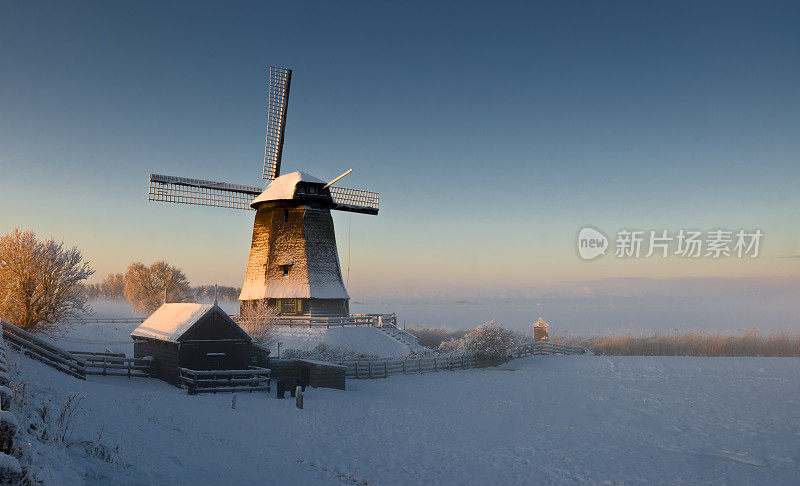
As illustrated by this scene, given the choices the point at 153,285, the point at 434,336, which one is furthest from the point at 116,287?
the point at 434,336

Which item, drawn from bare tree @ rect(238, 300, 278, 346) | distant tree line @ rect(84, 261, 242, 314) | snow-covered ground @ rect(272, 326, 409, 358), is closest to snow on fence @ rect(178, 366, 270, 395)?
bare tree @ rect(238, 300, 278, 346)

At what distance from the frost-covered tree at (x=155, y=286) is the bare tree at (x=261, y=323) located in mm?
27226

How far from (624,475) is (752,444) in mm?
5788

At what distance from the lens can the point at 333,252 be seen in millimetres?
34312

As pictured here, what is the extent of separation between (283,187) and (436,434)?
22.6 meters

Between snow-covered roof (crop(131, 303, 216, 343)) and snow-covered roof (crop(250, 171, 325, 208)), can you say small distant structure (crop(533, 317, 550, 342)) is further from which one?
snow-covered roof (crop(131, 303, 216, 343))

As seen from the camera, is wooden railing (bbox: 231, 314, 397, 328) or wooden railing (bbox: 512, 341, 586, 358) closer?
wooden railing (bbox: 231, 314, 397, 328)

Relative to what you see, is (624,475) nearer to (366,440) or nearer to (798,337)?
(366,440)

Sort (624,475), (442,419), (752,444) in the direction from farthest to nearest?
(442,419) < (752,444) < (624,475)

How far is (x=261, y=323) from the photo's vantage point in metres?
30.5

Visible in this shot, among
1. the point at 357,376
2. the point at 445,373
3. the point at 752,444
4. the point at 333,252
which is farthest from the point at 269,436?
the point at 333,252

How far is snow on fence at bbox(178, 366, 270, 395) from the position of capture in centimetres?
2006

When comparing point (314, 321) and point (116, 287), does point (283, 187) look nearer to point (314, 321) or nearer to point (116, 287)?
point (314, 321)

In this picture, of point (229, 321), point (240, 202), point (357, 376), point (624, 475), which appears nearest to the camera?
point (624, 475)
